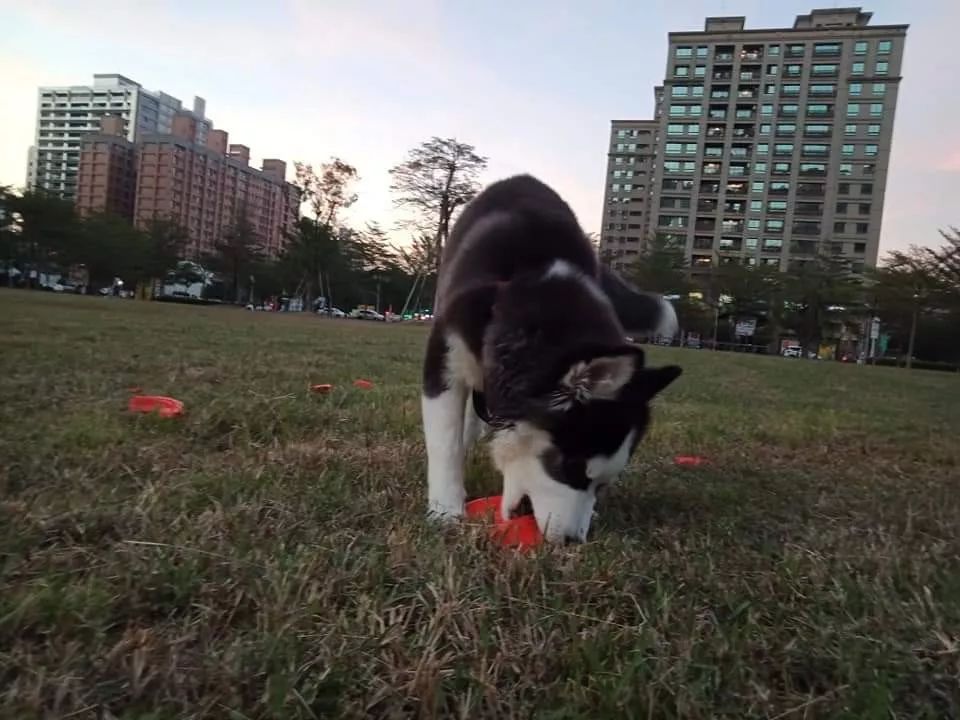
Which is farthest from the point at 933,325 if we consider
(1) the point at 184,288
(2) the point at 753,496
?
(1) the point at 184,288

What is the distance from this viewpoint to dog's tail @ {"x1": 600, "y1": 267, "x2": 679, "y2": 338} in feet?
13.2

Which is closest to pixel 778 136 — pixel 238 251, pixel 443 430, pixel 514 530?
pixel 238 251

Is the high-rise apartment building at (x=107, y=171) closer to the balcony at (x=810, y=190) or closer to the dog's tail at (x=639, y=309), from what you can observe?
the balcony at (x=810, y=190)

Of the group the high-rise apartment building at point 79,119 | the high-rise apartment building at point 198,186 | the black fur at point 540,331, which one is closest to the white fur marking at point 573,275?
the black fur at point 540,331

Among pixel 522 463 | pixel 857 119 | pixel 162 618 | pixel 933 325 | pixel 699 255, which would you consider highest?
pixel 857 119

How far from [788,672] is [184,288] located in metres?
89.0

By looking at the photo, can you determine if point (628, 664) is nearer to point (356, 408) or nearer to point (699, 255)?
point (356, 408)

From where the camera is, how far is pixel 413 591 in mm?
1892

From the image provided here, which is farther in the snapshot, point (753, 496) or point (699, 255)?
point (699, 255)

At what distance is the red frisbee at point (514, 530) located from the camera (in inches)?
94.2

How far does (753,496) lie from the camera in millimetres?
3596

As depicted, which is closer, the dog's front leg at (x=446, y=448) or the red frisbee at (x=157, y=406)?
the dog's front leg at (x=446, y=448)

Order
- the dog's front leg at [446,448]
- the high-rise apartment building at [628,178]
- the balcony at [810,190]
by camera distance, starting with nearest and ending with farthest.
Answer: the dog's front leg at [446,448] < the balcony at [810,190] < the high-rise apartment building at [628,178]

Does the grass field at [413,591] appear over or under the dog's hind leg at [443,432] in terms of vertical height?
under
